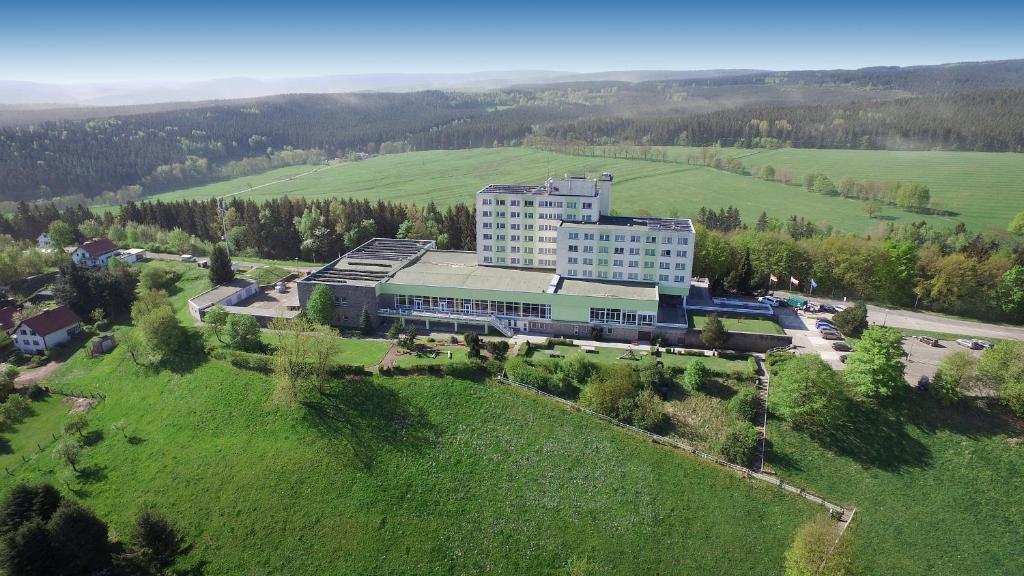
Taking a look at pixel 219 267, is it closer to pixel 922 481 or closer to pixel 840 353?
pixel 840 353

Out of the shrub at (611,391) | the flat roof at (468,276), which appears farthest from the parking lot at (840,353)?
the flat roof at (468,276)

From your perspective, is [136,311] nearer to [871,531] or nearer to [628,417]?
[628,417]

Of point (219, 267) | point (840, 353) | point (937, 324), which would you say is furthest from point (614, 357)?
point (219, 267)

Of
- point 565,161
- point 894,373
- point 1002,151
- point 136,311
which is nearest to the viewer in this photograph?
point 894,373

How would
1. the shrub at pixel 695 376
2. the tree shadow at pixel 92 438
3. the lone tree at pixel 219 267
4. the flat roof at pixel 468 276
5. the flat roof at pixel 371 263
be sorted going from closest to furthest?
1. the tree shadow at pixel 92 438
2. the shrub at pixel 695 376
3. the flat roof at pixel 468 276
4. the flat roof at pixel 371 263
5. the lone tree at pixel 219 267

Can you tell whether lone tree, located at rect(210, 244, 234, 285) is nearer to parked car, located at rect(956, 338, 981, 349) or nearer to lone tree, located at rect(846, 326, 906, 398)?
lone tree, located at rect(846, 326, 906, 398)

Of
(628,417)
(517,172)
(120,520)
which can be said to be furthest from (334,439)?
(517,172)

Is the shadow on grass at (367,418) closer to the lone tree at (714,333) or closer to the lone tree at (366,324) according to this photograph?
the lone tree at (366,324)
